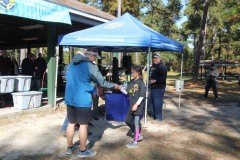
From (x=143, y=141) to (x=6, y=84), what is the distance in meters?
4.72

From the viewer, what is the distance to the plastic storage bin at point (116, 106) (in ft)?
25.6

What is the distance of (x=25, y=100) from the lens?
29.1 feet

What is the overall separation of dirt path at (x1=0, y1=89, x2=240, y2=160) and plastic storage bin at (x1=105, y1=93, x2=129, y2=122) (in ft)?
0.64

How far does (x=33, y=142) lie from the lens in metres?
6.06

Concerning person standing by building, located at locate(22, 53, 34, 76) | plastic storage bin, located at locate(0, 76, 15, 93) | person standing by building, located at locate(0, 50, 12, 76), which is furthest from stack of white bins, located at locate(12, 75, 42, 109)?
person standing by building, located at locate(22, 53, 34, 76)

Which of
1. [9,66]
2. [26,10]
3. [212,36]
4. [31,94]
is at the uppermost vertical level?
[212,36]

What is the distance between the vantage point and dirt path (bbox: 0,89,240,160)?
5.34 metres

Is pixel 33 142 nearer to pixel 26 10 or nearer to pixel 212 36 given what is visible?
pixel 26 10

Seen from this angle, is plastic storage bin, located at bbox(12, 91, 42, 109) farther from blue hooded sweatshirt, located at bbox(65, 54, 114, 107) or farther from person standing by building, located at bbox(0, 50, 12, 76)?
blue hooded sweatshirt, located at bbox(65, 54, 114, 107)

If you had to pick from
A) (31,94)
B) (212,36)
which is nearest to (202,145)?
(31,94)

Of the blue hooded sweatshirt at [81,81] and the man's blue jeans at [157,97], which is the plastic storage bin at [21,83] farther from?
the blue hooded sweatshirt at [81,81]

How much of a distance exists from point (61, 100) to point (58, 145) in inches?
230

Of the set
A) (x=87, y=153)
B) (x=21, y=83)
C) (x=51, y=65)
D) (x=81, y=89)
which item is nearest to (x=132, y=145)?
(x=87, y=153)

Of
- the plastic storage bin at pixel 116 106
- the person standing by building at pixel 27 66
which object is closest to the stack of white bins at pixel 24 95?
the plastic storage bin at pixel 116 106
